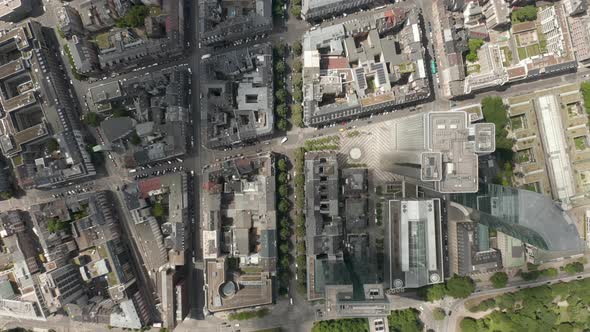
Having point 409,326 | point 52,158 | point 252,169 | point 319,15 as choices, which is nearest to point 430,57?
point 319,15

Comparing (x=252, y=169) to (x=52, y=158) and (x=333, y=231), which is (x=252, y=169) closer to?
(x=333, y=231)

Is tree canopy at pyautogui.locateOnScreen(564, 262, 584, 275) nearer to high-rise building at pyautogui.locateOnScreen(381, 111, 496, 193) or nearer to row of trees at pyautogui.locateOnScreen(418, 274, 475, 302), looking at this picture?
row of trees at pyautogui.locateOnScreen(418, 274, 475, 302)

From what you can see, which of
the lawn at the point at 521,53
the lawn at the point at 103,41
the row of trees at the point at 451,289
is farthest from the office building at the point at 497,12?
the lawn at the point at 103,41

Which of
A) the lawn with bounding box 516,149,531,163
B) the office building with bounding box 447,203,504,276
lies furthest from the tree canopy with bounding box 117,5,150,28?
the lawn with bounding box 516,149,531,163

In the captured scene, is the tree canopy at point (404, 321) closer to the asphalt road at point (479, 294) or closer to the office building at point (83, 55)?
the asphalt road at point (479, 294)

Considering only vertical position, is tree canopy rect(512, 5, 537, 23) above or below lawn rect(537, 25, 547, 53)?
above

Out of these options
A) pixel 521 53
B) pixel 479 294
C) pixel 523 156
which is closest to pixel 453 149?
pixel 523 156
